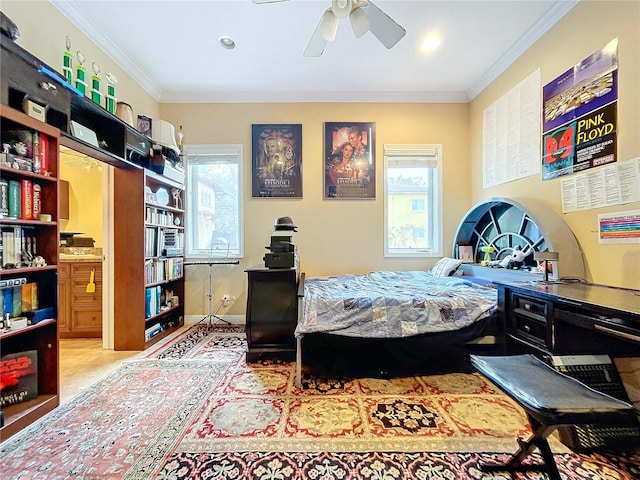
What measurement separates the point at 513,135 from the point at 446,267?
1627mm

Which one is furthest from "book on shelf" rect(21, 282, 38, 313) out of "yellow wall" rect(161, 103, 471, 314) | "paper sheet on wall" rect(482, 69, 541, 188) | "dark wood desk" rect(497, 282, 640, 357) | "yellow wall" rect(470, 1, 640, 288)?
"paper sheet on wall" rect(482, 69, 541, 188)

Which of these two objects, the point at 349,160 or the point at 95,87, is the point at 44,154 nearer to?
the point at 95,87

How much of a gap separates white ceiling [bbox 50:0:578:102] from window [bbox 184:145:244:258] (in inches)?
35.6

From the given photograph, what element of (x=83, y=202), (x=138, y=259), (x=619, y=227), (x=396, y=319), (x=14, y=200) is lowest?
(x=396, y=319)

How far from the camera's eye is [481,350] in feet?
7.70

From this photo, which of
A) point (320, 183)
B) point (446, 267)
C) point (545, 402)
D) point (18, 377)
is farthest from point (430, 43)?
point (18, 377)

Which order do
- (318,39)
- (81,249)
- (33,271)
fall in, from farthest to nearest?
(81,249)
(318,39)
(33,271)

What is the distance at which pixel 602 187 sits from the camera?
2.03 m

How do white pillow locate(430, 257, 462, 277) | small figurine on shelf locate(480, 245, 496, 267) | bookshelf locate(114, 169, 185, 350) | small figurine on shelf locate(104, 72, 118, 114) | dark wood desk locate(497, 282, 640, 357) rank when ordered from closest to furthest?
dark wood desk locate(497, 282, 640, 357) → small figurine on shelf locate(104, 72, 118, 114) → bookshelf locate(114, 169, 185, 350) → small figurine on shelf locate(480, 245, 496, 267) → white pillow locate(430, 257, 462, 277)

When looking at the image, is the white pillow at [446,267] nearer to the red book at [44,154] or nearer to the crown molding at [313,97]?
the crown molding at [313,97]

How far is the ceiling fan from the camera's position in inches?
73.9

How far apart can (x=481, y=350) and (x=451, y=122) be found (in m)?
3.04

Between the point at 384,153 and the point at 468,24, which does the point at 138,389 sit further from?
the point at 468,24

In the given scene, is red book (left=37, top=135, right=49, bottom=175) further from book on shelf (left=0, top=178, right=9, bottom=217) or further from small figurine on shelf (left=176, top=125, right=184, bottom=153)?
small figurine on shelf (left=176, top=125, right=184, bottom=153)
